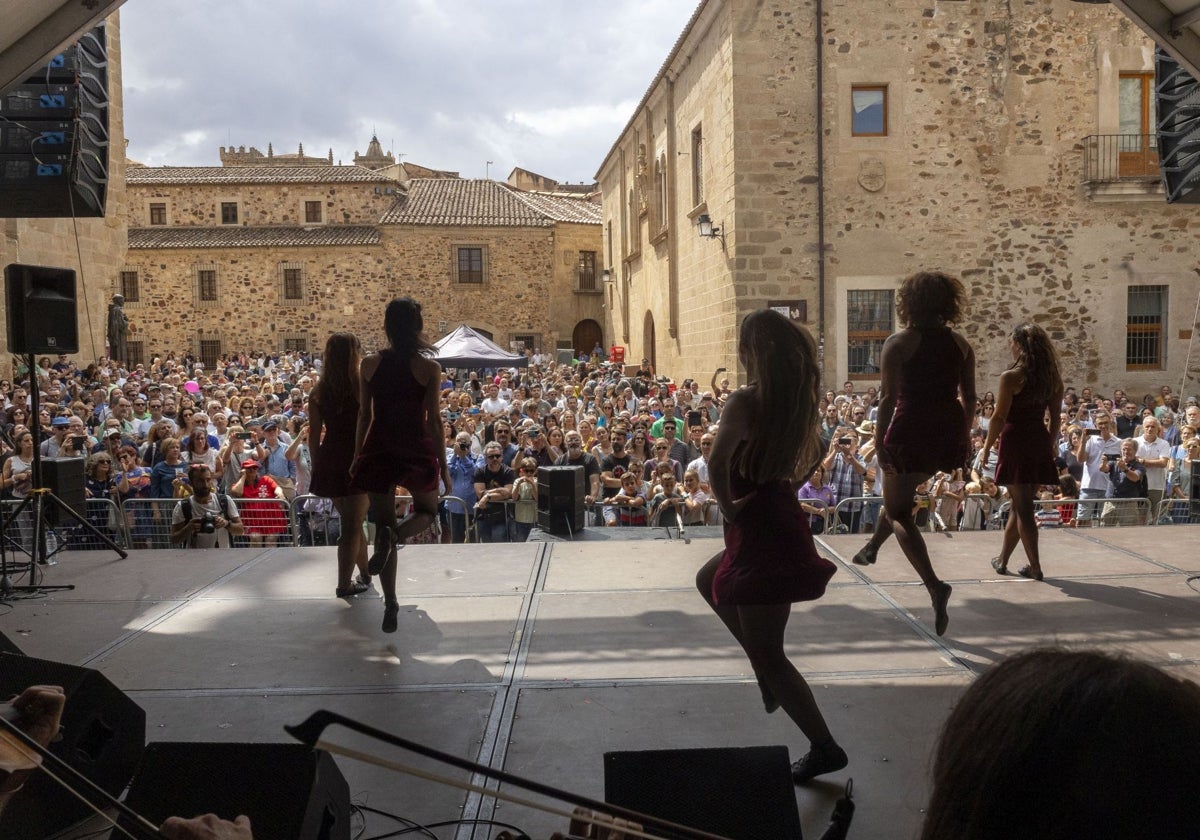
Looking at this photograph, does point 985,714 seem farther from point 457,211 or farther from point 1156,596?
point 457,211

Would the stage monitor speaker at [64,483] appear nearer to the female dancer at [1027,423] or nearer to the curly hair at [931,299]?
the curly hair at [931,299]

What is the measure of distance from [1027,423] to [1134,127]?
→ 14765mm

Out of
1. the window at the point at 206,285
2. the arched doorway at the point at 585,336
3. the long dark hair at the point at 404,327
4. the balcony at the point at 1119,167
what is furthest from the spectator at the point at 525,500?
the window at the point at 206,285

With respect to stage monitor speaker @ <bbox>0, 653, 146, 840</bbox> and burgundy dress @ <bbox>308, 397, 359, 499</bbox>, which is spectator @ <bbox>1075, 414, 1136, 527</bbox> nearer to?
Result: burgundy dress @ <bbox>308, 397, 359, 499</bbox>

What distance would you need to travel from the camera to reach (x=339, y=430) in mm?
5617

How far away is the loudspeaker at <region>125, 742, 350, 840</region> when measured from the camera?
2.58 metres

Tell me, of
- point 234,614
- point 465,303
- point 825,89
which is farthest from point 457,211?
point 234,614

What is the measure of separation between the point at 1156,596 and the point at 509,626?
3619mm

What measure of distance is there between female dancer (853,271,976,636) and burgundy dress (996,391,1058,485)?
1096 mm

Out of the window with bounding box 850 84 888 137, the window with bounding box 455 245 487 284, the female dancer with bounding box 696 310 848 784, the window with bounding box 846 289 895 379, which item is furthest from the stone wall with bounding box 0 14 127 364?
the window with bounding box 455 245 487 284

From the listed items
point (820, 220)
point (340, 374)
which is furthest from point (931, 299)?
point (820, 220)

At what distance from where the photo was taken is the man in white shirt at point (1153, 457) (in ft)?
33.1

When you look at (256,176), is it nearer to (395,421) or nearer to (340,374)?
(340,374)

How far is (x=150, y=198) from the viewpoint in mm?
42406
